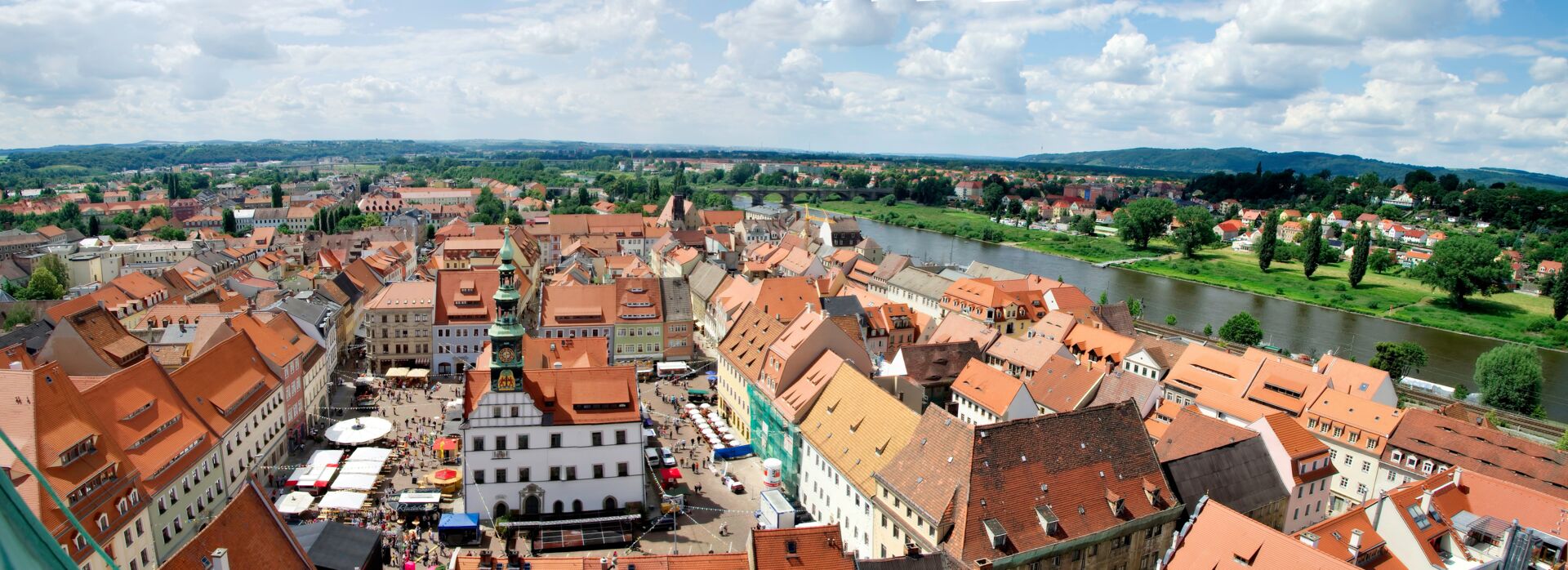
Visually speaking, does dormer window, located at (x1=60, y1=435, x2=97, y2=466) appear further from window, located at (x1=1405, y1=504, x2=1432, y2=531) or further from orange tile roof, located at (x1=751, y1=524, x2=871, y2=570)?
window, located at (x1=1405, y1=504, x2=1432, y2=531)

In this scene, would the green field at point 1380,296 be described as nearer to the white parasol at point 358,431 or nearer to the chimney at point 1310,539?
the chimney at point 1310,539

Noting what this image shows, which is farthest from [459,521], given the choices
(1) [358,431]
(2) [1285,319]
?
(2) [1285,319]

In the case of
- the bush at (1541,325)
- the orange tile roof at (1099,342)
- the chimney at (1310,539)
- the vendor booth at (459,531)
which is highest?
the orange tile roof at (1099,342)

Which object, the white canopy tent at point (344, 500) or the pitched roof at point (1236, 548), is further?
the white canopy tent at point (344, 500)

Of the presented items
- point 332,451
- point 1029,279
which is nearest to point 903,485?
point 332,451

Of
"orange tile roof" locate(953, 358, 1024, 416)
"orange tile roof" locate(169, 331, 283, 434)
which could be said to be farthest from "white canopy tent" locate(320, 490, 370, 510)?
"orange tile roof" locate(953, 358, 1024, 416)

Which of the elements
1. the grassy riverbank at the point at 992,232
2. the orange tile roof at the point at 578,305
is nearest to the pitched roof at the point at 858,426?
the orange tile roof at the point at 578,305

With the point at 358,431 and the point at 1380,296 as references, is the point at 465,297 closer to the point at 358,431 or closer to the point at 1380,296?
the point at 358,431
